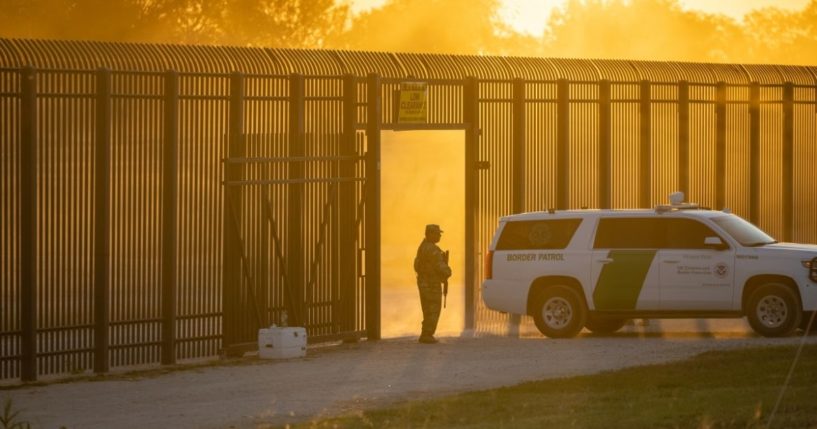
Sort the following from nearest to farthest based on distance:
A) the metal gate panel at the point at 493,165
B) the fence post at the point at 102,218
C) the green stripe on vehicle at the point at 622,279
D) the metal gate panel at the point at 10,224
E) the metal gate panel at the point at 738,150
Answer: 1. the metal gate panel at the point at 10,224
2. the fence post at the point at 102,218
3. the green stripe on vehicle at the point at 622,279
4. the metal gate panel at the point at 493,165
5. the metal gate panel at the point at 738,150

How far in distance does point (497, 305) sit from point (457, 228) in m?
14.7

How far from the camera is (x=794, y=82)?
34.3m

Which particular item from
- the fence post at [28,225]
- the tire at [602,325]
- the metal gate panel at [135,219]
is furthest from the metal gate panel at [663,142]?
the fence post at [28,225]

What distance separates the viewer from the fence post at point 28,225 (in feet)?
71.9

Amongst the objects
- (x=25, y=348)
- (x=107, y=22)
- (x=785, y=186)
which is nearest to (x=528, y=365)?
(x=25, y=348)

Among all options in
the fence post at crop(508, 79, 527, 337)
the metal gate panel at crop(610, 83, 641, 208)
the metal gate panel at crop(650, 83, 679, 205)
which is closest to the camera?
the fence post at crop(508, 79, 527, 337)

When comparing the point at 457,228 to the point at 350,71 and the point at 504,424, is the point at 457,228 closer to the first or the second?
the point at 350,71

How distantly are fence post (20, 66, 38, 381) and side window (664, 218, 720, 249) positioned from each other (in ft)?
27.8

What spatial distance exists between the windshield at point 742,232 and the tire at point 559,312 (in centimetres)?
205

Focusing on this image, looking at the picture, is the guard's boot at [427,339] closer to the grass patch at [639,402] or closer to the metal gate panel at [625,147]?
the grass patch at [639,402]

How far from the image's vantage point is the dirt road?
62.3ft

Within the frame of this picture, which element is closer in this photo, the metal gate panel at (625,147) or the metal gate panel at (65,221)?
the metal gate panel at (65,221)

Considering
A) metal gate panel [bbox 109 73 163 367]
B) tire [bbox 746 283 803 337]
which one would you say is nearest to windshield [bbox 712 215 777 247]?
tire [bbox 746 283 803 337]

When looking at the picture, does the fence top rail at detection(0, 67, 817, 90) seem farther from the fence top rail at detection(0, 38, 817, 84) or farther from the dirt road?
the dirt road
